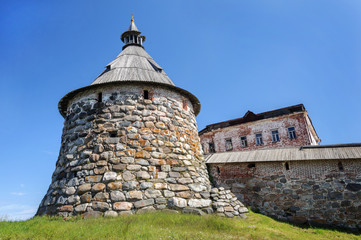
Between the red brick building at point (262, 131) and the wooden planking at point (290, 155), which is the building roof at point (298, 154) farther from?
the red brick building at point (262, 131)

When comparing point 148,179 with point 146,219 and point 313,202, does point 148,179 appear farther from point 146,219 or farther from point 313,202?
point 313,202

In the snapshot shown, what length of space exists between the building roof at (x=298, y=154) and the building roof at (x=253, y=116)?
1072 cm

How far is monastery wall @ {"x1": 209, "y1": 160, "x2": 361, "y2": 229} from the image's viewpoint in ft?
28.9

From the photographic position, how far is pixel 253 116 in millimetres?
22703

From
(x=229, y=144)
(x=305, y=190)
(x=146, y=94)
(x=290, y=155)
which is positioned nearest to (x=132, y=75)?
(x=146, y=94)

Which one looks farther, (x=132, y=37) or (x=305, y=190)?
(x=132, y=37)

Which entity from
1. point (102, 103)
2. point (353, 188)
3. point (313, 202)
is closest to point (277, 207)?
point (313, 202)

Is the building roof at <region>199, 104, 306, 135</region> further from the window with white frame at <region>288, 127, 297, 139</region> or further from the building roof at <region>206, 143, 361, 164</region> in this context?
the building roof at <region>206, 143, 361, 164</region>

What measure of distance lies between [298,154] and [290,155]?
0.33 m

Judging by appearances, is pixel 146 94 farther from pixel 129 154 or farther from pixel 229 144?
pixel 229 144

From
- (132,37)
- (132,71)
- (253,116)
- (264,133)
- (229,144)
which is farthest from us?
(229,144)

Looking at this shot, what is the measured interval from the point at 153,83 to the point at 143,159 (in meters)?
3.10

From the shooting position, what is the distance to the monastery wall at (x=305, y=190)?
28.9 ft

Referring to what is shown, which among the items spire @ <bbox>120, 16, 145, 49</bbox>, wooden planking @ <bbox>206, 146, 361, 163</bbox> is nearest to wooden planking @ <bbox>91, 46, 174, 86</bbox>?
spire @ <bbox>120, 16, 145, 49</bbox>
